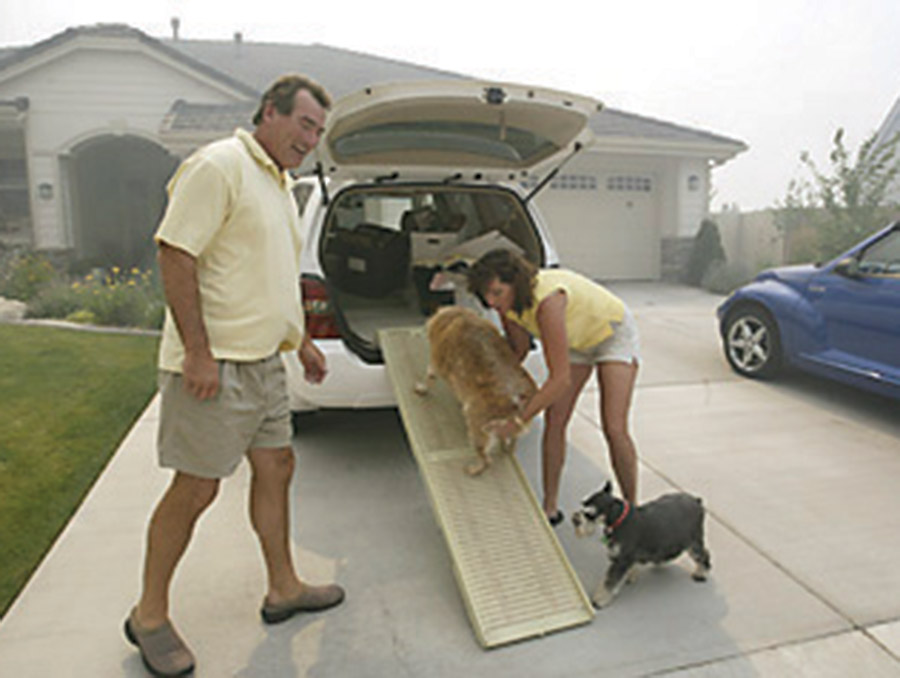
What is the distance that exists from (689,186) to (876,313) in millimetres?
9239

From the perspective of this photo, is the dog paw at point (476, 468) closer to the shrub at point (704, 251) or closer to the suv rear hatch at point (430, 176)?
the suv rear hatch at point (430, 176)

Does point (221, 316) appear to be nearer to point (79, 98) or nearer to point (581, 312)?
point (581, 312)

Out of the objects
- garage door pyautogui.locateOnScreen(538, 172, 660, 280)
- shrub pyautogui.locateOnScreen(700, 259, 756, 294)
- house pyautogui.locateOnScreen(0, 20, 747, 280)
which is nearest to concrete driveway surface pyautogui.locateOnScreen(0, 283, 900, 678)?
shrub pyautogui.locateOnScreen(700, 259, 756, 294)

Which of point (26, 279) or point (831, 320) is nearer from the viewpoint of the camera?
point (831, 320)

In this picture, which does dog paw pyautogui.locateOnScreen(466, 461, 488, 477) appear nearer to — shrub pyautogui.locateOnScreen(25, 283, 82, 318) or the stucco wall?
shrub pyautogui.locateOnScreen(25, 283, 82, 318)

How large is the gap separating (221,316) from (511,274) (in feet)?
3.88

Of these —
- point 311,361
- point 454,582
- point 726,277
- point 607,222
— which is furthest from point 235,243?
point 607,222

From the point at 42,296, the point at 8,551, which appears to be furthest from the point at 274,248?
the point at 42,296

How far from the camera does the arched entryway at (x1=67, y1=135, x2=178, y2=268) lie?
560 inches

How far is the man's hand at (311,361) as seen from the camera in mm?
2648

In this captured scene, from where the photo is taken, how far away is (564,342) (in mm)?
2660

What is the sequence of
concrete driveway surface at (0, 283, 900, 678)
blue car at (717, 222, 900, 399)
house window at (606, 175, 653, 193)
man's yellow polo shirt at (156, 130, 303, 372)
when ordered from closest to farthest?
man's yellow polo shirt at (156, 130, 303, 372) → concrete driveway surface at (0, 283, 900, 678) → blue car at (717, 222, 900, 399) → house window at (606, 175, 653, 193)

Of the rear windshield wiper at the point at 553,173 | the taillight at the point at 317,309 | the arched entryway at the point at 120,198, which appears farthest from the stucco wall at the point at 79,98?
the rear windshield wiper at the point at 553,173

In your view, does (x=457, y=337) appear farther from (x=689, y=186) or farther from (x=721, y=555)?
(x=689, y=186)
